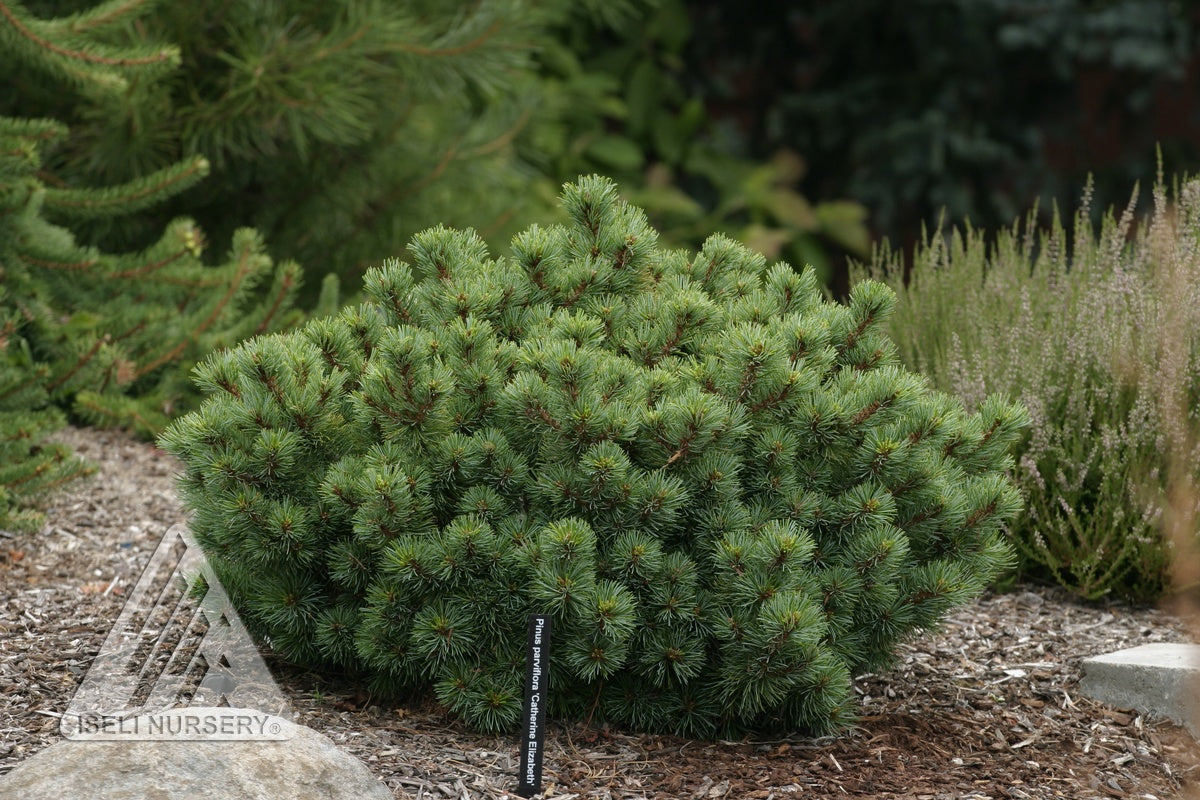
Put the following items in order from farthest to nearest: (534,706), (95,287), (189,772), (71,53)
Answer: (95,287)
(71,53)
(534,706)
(189,772)

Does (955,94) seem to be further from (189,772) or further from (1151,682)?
(189,772)

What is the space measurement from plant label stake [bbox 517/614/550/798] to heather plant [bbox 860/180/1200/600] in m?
1.77

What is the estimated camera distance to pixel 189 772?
6.79 feet

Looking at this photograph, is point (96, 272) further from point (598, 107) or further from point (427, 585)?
point (598, 107)

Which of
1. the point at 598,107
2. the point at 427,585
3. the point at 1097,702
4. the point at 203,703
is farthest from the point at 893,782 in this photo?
the point at 598,107

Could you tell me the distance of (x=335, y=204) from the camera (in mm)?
5742

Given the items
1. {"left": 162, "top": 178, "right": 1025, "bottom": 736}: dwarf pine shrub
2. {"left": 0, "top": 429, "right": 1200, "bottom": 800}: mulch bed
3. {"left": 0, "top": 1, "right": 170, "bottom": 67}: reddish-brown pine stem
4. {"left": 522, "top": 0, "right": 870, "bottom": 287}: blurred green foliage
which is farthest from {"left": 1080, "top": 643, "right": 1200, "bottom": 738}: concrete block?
{"left": 522, "top": 0, "right": 870, "bottom": 287}: blurred green foliage

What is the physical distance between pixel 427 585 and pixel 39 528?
1510 millimetres

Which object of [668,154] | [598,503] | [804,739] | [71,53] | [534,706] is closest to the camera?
[534,706]

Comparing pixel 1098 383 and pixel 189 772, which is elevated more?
pixel 1098 383

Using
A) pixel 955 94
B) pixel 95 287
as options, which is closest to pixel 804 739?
pixel 95 287

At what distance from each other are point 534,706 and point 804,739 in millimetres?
683

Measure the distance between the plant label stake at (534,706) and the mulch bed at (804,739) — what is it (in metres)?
0.07

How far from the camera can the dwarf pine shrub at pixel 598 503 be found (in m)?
2.46
